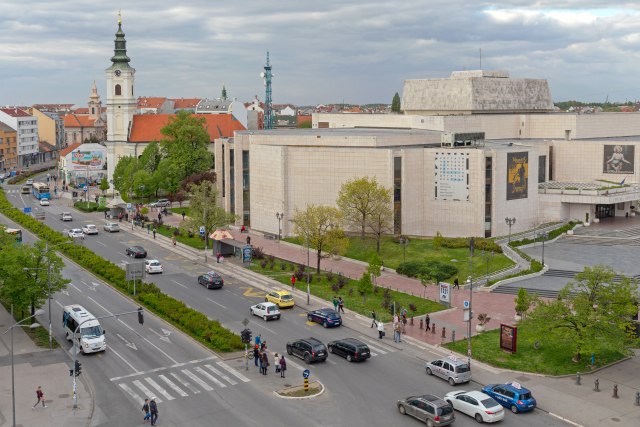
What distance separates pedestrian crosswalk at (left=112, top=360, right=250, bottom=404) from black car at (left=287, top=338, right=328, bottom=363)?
4339 millimetres

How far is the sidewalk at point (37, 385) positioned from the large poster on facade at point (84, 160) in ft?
374

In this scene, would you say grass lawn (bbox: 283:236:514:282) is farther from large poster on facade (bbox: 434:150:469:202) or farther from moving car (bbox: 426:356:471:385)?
moving car (bbox: 426:356:471:385)

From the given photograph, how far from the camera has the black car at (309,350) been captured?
43.8 m

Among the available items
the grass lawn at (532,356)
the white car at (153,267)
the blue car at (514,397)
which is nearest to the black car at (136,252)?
the white car at (153,267)

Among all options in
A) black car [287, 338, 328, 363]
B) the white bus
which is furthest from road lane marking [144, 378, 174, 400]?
black car [287, 338, 328, 363]

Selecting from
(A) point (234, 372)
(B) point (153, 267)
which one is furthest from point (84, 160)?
(A) point (234, 372)

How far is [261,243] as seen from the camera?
84562 millimetres

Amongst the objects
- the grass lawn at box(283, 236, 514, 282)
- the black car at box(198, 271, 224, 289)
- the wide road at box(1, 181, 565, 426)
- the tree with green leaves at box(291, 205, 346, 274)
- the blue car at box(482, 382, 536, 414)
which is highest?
the tree with green leaves at box(291, 205, 346, 274)

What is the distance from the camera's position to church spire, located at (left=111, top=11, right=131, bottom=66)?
137 metres

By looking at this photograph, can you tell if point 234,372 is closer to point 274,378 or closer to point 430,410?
point 274,378

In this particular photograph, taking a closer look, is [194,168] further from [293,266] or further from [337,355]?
[337,355]

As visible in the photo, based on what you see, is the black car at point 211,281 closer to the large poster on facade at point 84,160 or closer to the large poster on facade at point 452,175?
the large poster on facade at point 452,175

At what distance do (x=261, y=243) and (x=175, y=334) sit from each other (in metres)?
35.1

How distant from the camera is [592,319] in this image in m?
41.6
